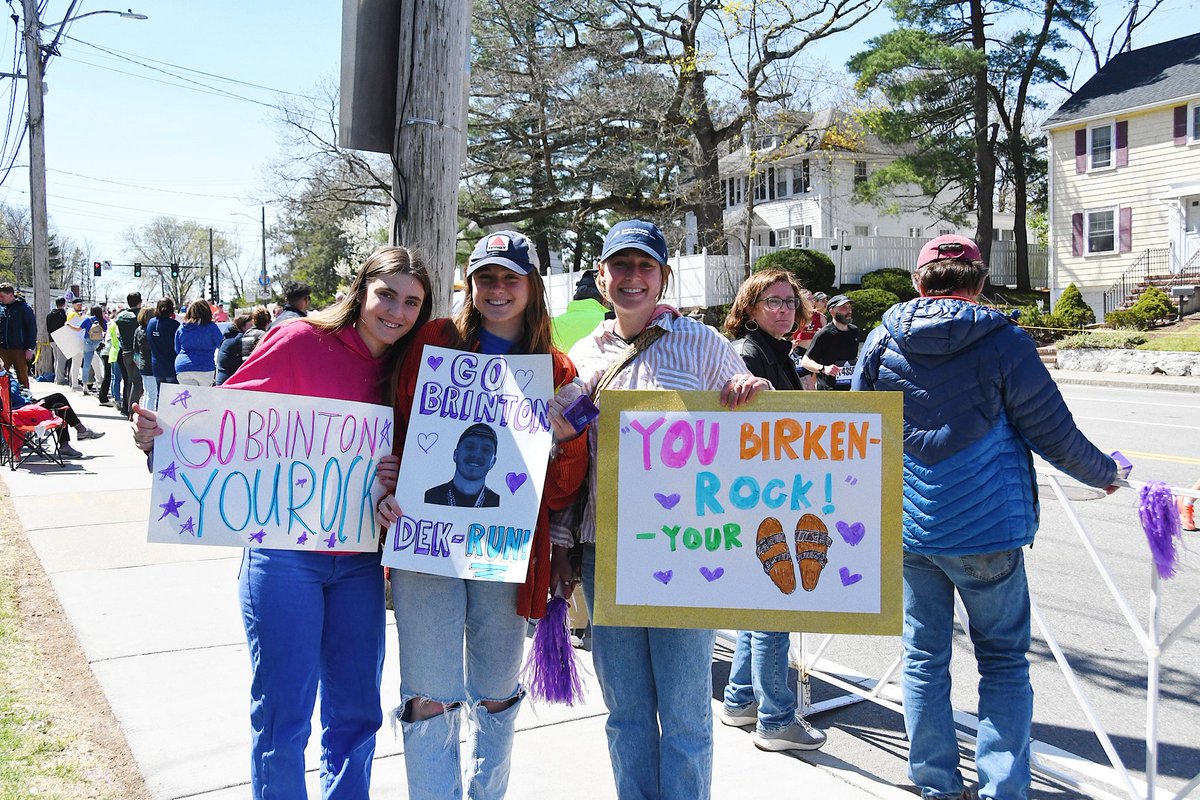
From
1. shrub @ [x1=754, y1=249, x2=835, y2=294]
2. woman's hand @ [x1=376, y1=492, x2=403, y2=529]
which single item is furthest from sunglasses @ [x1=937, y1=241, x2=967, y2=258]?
shrub @ [x1=754, y1=249, x2=835, y2=294]

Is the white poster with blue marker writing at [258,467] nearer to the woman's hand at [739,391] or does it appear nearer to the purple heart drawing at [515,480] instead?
the purple heart drawing at [515,480]

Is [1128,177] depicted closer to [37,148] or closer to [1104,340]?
[1104,340]

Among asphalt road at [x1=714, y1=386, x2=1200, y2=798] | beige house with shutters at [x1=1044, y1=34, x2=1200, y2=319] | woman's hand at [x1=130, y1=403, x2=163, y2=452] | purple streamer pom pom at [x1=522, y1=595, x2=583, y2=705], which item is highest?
beige house with shutters at [x1=1044, y1=34, x2=1200, y2=319]

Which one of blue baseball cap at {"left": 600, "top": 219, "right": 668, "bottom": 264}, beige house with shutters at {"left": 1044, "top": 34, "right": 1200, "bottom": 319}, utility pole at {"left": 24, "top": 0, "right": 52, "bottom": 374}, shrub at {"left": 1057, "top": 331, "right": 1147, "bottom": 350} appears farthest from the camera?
beige house with shutters at {"left": 1044, "top": 34, "right": 1200, "bottom": 319}

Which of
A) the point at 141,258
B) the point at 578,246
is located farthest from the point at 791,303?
the point at 141,258

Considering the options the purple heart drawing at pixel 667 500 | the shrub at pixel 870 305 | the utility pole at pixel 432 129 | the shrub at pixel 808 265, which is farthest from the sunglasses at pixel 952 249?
the shrub at pixel 808 265

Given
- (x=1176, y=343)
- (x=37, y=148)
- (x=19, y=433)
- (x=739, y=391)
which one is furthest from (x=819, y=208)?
(x=739, y=391)

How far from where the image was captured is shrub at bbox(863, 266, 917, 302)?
29798 mm

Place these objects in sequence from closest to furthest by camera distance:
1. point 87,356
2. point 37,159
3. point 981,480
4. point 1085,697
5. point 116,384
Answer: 1. point 981,480
2. point 1085,697
3. point 116,384
4. point 87,356
5. point 37,159

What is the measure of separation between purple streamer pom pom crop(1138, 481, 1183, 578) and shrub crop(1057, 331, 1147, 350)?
69.9ft

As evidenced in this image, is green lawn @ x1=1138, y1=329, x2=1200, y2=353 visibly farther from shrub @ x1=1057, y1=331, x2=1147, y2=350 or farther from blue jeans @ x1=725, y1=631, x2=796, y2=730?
blue jeans @ x1=725, y1=631, x2=796, y2=730

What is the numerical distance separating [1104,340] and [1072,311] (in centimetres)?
427

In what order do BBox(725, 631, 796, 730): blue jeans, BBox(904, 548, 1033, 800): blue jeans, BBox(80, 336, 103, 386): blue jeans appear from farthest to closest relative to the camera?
BBox(80, 336, 103, 386): blue jeans → BBox(725, 631, 796, 730): blue jeans → BBox(904, 548, 1033, 800): blue jeans

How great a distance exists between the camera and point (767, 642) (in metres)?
3.76
